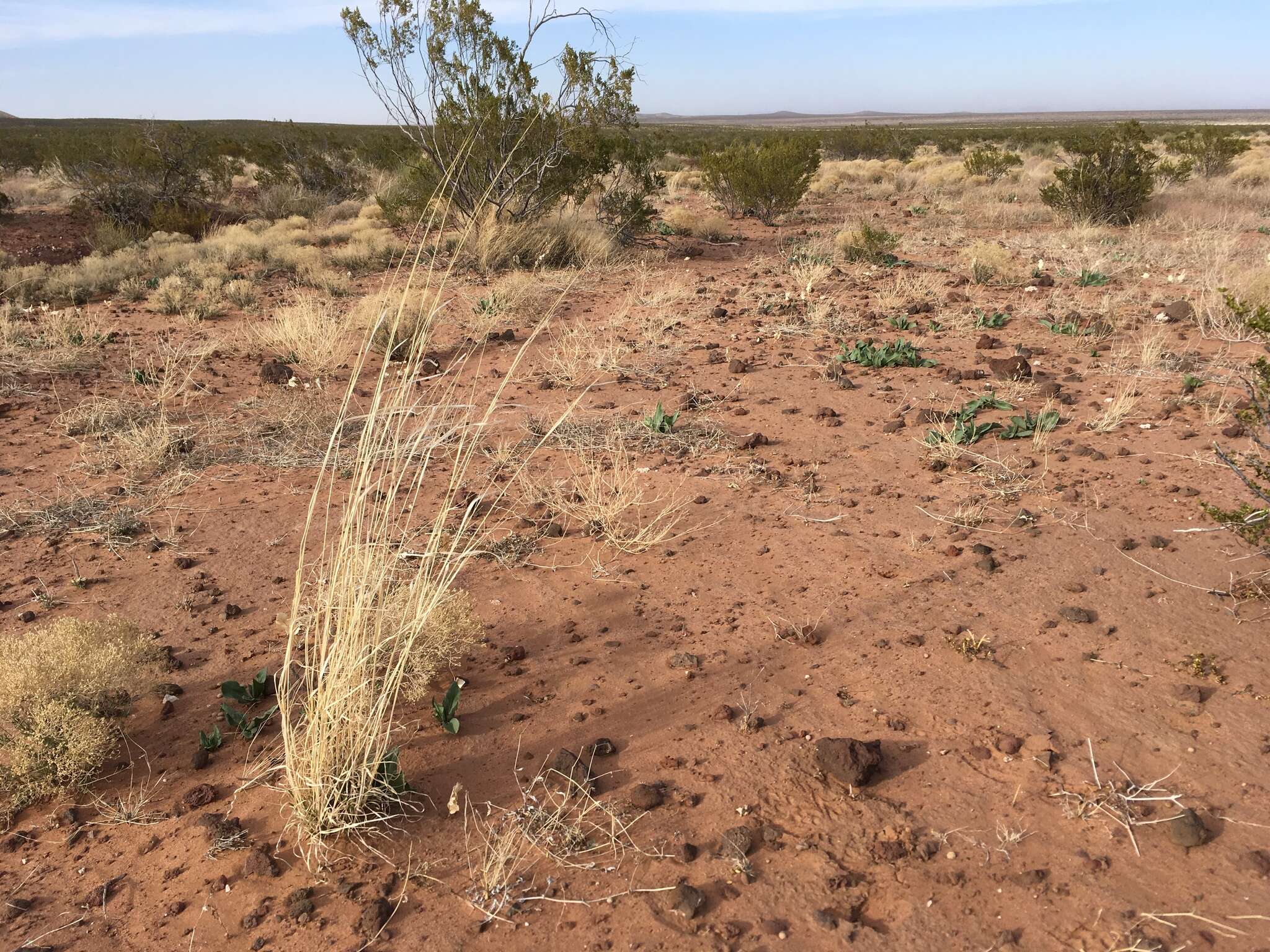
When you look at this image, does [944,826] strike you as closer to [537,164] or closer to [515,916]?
[515,916]

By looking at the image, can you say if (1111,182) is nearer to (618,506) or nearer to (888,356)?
(888,356)

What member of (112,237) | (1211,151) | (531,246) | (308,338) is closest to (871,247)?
(531,246)

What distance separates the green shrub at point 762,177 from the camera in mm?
13180

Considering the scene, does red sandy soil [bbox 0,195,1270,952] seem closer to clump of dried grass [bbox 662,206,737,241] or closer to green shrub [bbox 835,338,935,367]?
green shrub [bbox 835,338,935,367]

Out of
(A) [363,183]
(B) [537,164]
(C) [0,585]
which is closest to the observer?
(C) [0,585]

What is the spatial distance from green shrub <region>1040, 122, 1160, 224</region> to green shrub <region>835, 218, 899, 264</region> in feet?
12.9

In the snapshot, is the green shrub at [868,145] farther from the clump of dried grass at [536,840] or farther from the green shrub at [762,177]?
the clump of dried grass at [536,840]

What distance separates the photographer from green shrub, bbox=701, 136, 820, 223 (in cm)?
1318

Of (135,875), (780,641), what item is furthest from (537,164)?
(135,875)

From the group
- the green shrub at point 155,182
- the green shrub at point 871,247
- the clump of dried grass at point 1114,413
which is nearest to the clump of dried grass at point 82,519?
the clump of dried grass at point 1114,413

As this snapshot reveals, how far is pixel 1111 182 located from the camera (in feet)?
38.5

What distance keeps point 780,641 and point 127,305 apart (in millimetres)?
8513

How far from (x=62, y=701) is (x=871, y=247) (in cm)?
891

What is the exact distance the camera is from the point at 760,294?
8180 mm
